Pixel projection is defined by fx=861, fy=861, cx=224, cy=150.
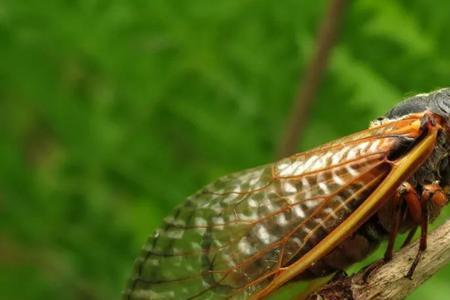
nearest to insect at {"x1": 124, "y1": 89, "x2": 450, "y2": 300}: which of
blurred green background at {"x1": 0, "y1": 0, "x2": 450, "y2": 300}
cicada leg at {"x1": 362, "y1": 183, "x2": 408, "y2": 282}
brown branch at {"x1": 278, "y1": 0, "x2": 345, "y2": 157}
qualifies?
cicada leg at {"x1": 362, "y1": 183, "x2": 408, "y2": 282}

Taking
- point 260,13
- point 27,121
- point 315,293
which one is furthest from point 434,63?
point 27,121

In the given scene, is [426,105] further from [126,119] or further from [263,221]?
[126,119]

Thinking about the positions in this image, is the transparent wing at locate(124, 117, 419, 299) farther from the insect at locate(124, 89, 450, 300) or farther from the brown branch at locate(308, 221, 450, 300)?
the brown branch at locate(308, 221, 450, 300)

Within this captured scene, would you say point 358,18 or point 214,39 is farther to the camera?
point 214,39

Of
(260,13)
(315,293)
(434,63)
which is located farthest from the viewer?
(260,13)

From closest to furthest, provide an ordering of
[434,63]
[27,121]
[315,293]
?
1. [315,293]
2. [434,63]
3. [27,121]

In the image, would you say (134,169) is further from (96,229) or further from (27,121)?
(27,121)

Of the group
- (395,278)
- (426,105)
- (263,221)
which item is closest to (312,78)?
(426,105)
